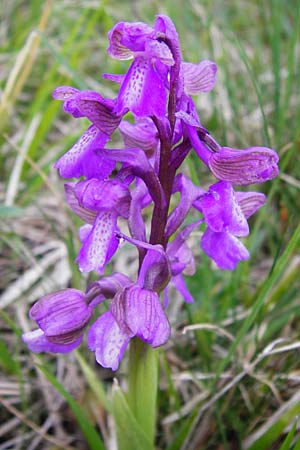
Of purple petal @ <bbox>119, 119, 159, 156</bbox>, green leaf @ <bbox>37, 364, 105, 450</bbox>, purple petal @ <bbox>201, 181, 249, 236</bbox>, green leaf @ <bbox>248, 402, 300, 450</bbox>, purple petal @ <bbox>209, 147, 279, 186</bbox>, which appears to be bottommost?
green leaf @ <bbox>248, 402, 300, 450</bbox>

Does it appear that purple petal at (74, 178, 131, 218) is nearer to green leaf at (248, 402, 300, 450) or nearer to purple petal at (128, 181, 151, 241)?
purple petal at (128, 181, 151, 241)

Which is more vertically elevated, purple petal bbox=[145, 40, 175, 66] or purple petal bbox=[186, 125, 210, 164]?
purple petal bbox=[145, 40, 175, 66]

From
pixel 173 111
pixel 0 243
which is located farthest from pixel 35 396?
pixel 173 111

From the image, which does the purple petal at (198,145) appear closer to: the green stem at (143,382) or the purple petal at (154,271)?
the purple petal at (154,271)

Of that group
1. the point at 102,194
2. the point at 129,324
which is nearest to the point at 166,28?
the point at 102,194

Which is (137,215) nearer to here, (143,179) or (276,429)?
(143,179)

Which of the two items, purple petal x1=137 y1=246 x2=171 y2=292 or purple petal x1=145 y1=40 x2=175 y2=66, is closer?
purple petal x1=145 y1=40 x2=175 y2=66

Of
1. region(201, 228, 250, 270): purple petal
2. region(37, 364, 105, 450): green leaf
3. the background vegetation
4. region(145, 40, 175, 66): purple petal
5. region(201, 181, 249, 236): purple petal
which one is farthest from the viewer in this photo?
the background vegetation

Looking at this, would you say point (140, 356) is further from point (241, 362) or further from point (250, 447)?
point (241, 362)

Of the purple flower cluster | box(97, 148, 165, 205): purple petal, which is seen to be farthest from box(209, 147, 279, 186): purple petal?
box(97, 148, 165, 205): purple petal

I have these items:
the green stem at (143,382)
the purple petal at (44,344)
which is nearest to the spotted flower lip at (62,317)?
the purple petal at (44,344)
